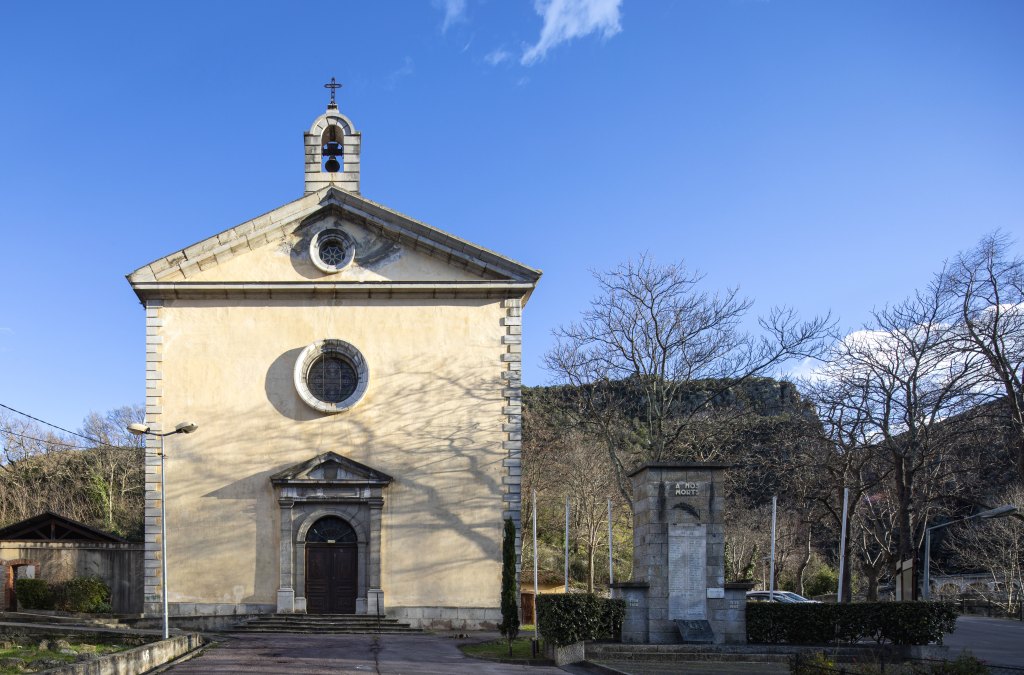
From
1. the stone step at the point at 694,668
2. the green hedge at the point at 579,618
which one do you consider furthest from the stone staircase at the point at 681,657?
the green hedge at the point at 579,618

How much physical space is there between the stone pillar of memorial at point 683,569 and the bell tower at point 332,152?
1192cm

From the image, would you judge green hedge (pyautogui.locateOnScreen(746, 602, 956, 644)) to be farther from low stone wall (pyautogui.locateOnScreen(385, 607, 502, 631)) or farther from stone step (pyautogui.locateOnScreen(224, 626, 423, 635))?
stone step (pyautogui.locateOnScreen(224, 626, 423, 635))

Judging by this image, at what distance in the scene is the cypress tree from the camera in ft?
63.4

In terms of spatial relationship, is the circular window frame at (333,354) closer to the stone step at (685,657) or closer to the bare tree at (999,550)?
the stone step at (685,657)

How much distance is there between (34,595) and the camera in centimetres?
2645

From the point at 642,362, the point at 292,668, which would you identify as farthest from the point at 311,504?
the point at 642,362

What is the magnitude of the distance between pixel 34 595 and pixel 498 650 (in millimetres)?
14379

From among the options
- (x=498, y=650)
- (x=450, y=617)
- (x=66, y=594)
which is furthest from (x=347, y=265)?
(x=66, y=594)

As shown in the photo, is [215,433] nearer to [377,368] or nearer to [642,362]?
[377,368]

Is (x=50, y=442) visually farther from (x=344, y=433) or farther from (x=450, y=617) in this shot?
(x=450, y=617)

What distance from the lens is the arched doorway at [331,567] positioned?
23.3 metres

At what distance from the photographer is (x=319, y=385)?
24.5 m

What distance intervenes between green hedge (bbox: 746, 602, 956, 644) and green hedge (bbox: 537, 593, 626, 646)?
8.01 ft

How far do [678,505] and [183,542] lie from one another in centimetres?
1219
